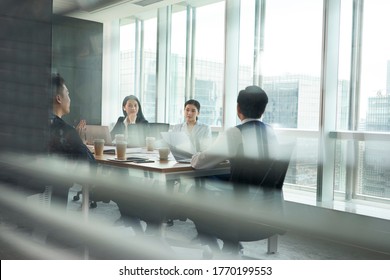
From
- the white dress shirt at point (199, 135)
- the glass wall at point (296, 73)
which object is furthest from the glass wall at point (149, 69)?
the white dress shirt at point (199, 135)

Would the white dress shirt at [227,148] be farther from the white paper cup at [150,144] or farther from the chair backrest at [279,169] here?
the white paper cup at [150,144]

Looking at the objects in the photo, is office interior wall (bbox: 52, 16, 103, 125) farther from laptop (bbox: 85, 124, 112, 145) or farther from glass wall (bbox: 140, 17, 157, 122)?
glass wall (bbox: 140, 17, 157, 122)

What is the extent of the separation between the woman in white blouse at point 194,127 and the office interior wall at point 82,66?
0.74 metres

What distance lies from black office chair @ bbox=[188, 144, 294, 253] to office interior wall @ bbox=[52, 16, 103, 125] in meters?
0.49

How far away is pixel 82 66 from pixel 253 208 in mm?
721

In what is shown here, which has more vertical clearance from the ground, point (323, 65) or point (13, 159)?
point (323, 65)

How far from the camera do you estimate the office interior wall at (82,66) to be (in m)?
0.85

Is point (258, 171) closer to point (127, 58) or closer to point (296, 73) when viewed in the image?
point (127, 58)

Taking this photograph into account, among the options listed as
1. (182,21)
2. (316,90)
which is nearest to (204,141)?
(182,21)

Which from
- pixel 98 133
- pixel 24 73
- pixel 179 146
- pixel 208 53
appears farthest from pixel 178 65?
pixel 24 73

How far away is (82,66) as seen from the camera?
107 centimetres
